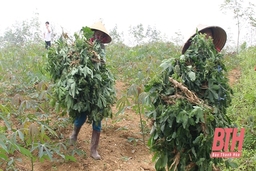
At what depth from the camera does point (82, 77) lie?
2.71 m

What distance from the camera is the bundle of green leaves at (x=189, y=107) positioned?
1.74 metres

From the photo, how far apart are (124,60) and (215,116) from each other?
5.46 metres

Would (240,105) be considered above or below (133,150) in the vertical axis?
above

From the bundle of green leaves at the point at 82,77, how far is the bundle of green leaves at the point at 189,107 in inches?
38.4

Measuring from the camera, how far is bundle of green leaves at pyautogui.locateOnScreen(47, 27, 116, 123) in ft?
8.98

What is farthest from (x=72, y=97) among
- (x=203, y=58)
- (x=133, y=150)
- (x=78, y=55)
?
(x=203, y=58)

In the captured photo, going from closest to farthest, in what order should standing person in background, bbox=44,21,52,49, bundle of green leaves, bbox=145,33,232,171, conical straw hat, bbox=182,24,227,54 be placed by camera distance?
bundle of green leaves, bbox=145,33,232,171
conical straw hat, bbox=182,24,227,54
standing person in background, bbox=44,21,52,49

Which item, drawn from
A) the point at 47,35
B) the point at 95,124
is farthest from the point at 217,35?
the point at 47,35

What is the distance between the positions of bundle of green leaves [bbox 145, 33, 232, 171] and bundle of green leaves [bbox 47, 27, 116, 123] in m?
0.98

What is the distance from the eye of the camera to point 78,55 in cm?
285

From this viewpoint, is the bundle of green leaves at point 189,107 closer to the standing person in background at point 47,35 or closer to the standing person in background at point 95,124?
the standing person in background at point 95,124

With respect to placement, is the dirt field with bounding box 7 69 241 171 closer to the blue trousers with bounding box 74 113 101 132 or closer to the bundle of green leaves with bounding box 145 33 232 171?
the blue trousers with bounding box 74 113 101 132

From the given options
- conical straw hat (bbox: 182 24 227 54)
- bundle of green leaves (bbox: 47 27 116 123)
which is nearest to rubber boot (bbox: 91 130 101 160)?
bundle of green leaves (bbox: 47 27 116 123)

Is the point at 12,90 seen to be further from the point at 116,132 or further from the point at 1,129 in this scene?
the point at 1,129
